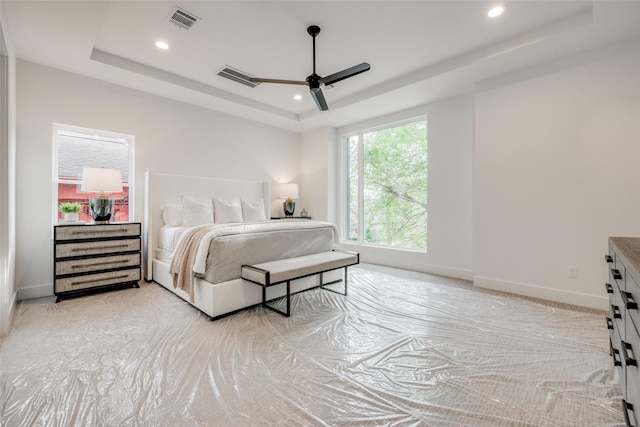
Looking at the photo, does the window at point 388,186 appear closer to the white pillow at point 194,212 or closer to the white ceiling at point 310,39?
the white ceiling at point 310,39

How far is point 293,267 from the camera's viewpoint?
2678mm

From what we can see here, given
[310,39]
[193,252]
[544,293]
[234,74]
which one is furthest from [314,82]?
[544,293]

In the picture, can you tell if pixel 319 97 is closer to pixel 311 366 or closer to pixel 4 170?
pixel 311 366

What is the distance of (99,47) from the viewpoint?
303 centimetres

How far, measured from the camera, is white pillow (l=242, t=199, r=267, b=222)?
4.59 metres

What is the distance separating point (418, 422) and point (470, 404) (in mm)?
338

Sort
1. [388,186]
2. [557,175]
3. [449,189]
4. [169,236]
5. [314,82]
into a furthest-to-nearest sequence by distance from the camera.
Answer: [388,186], [449,189], [169,236], [557,175], [314,82]

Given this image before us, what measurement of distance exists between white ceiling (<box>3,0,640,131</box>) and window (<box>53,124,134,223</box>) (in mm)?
735

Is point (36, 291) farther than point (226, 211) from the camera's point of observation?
No

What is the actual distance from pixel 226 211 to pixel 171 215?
0.74 meters

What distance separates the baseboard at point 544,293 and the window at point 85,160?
4751 millimetres

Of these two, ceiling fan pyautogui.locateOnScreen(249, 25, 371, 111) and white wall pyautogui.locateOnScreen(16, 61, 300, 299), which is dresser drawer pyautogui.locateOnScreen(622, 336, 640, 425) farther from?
white wall pyautogui.locateOnScreen(16, 61, 300, 299)

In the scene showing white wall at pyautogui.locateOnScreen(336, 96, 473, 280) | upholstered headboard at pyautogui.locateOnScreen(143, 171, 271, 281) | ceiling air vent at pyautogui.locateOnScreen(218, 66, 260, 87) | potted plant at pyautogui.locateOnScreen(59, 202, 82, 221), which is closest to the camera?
potted plant at pyautogui.locateOnScreen(59, 202, 82, 221)

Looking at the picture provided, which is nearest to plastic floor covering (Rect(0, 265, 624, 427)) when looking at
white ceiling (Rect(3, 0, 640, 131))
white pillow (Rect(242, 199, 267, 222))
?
white pillow (Rect(242, 199, 267, 222))
